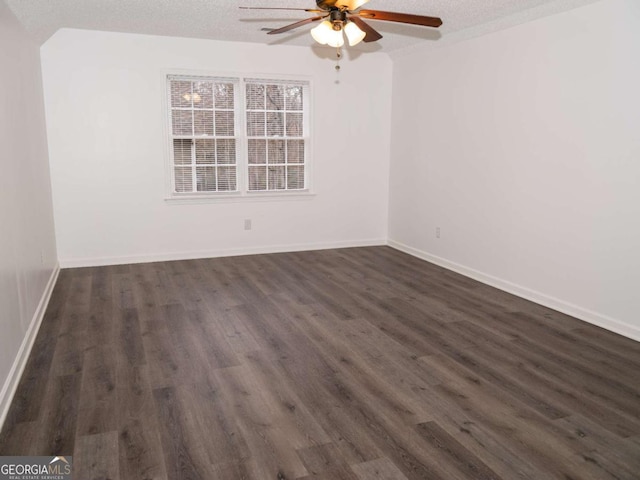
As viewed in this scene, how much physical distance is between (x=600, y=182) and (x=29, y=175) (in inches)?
175

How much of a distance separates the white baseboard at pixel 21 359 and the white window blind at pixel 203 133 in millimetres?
2111

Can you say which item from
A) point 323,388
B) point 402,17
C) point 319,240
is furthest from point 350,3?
point 319,240

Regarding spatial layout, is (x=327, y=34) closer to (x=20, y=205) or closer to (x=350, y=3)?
(x=350, y=3)

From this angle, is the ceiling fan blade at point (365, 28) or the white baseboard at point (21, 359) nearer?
the white baseboard at point (21, 359)

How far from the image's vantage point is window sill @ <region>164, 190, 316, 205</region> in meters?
5.95

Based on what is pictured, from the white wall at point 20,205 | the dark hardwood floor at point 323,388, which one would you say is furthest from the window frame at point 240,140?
the dark hardwood floor at point 323,388

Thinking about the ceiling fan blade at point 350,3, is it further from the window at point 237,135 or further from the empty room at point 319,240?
the window at point 237,135

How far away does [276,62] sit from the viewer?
20.0ft

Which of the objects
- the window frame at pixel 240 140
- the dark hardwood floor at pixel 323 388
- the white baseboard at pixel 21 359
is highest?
the window frame at pixel 240 140

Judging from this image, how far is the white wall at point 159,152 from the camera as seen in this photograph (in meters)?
5.41

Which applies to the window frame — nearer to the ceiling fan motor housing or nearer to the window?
the window

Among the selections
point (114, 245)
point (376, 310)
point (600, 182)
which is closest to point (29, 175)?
point (114, 245)

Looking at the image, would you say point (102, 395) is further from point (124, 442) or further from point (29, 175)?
point (29, 175)

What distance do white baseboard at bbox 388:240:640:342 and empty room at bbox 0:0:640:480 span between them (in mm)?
24
